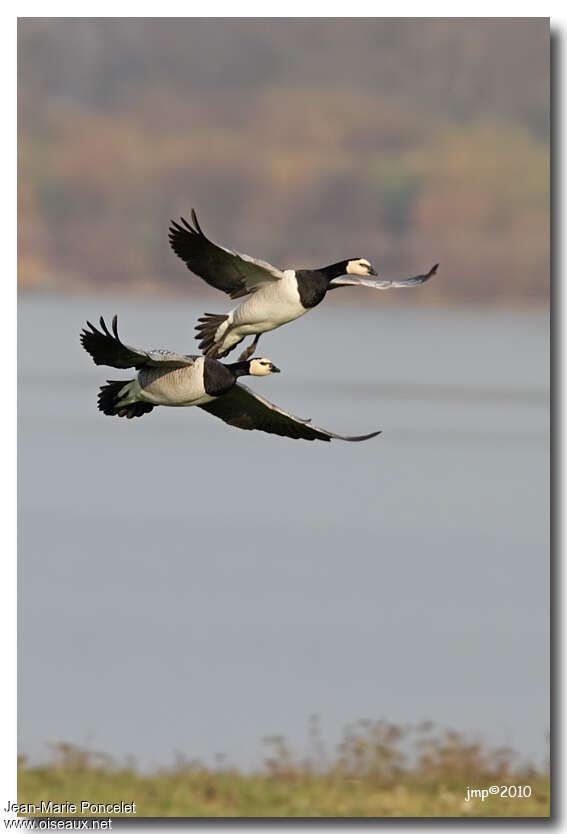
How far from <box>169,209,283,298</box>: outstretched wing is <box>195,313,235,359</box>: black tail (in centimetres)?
14

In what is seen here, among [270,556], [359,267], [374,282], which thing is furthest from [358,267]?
[270,556]

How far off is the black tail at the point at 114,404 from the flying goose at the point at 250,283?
12.5 inches

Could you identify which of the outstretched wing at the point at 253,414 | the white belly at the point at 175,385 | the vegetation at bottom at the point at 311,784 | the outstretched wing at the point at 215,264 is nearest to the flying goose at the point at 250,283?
the outstretched wing at the point at 215,264

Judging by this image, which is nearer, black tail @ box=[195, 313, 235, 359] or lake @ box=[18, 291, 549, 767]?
black tail @ box=[195, 313, 235, 359]

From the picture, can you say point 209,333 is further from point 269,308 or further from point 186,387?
point 186,387

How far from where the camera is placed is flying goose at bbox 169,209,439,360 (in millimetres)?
5879

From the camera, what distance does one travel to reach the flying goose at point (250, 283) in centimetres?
588

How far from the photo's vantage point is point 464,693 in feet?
38.0

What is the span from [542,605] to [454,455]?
32.4ft

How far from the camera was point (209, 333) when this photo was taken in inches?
240

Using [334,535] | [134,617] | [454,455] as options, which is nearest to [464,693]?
[134,617]

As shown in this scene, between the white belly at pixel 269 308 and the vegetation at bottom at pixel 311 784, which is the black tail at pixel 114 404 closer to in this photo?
the white belly at pixel 269 308

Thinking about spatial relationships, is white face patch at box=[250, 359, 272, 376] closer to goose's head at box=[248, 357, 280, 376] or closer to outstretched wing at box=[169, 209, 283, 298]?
goose's head at box=[248, 357, 280, 376]

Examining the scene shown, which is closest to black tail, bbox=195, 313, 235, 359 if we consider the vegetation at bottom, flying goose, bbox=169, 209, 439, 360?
flying goose, bbox=169, 209, 439, 360
